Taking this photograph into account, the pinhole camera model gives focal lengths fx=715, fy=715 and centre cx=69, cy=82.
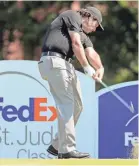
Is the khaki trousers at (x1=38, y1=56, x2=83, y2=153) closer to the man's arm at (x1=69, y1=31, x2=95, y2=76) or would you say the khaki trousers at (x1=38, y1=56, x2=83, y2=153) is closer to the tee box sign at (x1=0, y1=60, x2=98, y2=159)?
the man's arm at (x1=69, y1=31, x2=95, y2=76)

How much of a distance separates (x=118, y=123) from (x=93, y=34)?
3.56 meters

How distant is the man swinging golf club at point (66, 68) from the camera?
6262mm

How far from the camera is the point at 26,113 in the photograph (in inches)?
313

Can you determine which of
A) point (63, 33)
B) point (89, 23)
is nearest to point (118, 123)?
point (89, 23)

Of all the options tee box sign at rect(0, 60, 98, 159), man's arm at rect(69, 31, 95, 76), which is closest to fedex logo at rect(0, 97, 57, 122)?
tee box sign at rect(0, 60, 98, 159)

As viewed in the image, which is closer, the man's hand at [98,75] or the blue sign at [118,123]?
the man's hand at [98,75]

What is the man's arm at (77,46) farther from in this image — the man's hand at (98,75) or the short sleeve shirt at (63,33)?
the man's hand at (98,75)

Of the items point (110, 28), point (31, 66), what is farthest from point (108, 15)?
point (31, 66)

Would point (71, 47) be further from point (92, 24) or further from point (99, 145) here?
point (99, 145)

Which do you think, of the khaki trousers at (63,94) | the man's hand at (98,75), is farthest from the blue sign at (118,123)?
the khaki trousers at (63,94)

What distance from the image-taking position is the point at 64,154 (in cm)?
628

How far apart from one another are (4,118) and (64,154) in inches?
71.2

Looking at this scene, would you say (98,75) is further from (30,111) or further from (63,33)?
(30,111)

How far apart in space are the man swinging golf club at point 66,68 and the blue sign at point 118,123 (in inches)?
64.0
